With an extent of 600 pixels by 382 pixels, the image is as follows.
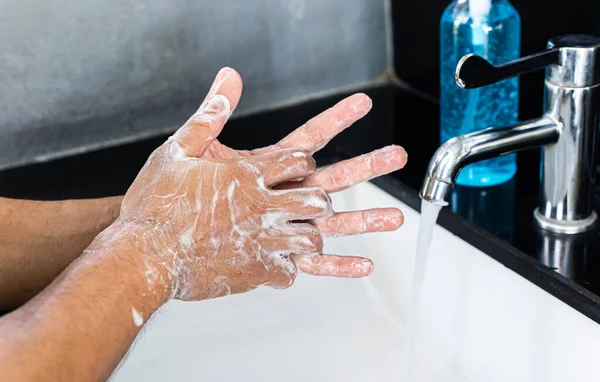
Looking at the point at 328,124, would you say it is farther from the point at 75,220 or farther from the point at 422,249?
the point at 75,220

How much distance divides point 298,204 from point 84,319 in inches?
9.1

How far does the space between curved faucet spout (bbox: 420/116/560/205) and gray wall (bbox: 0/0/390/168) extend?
1.65ft

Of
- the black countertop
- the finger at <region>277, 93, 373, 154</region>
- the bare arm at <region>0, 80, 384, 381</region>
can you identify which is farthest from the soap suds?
the black countertop

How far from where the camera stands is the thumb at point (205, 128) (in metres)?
0.72

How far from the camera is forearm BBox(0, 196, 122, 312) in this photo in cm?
82

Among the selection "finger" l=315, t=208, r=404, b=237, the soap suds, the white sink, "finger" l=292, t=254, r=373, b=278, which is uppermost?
"finger" l=315, t=208, r=404, b=237

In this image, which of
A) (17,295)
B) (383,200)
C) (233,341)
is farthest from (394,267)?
(17,295)

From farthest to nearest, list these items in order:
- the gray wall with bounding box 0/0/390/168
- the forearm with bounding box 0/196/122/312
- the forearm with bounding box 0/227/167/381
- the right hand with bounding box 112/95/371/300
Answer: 1. the gray wall with bounding box 0/0/390/168
2. the forearm with bounding box 0/196/122/312
3. the right hand with bounding box 112/95/371/300
4. the forearm with bounding box 0/227/167/381

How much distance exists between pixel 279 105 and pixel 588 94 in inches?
23.1

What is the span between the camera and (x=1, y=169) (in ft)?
3.56

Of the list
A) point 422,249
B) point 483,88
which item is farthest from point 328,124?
point 483,88

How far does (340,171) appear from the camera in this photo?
75 cm

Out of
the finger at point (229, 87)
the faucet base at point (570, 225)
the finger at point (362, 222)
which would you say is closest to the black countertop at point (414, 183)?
the faucet base at point (570, 225)

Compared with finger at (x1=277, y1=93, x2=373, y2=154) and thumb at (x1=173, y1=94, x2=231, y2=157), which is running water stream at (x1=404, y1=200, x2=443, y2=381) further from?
thumb at (x1=173, y1=94, x2=231, y2=157)
